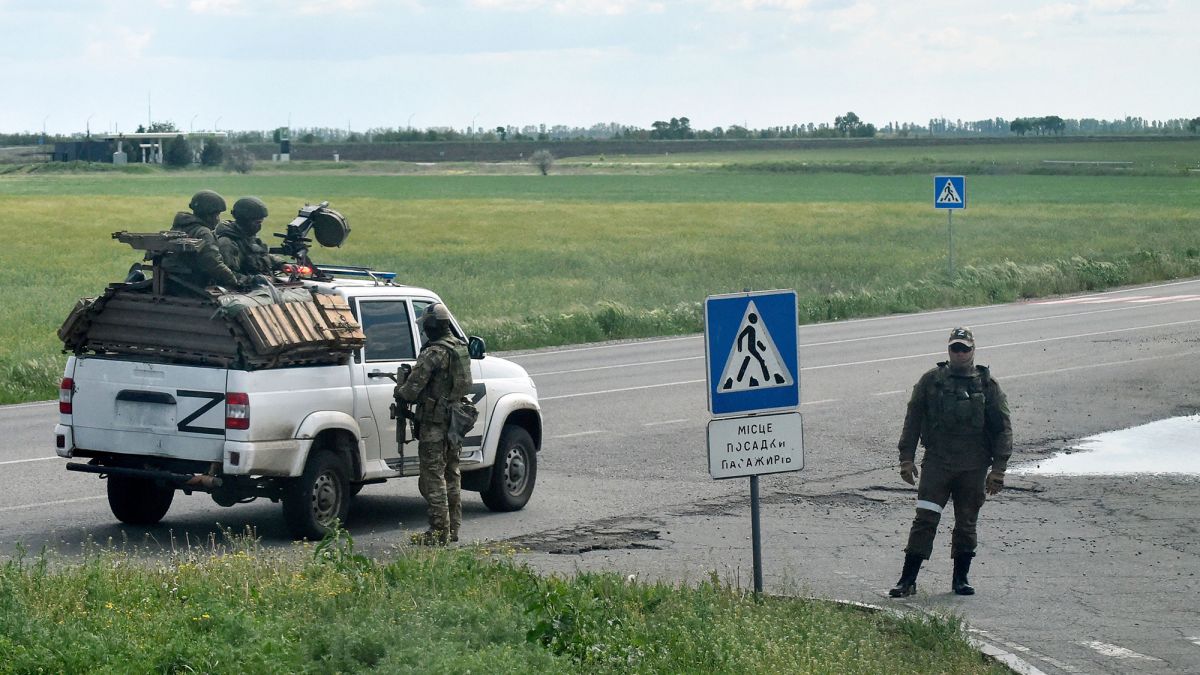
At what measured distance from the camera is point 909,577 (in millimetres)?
10055

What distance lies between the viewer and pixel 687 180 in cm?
13850

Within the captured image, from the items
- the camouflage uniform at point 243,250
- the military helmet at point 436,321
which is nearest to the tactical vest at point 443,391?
the military helmet at point 436,321

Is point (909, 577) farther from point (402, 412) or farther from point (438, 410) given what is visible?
point (402, 412)

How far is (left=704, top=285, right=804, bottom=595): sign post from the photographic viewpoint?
29.3ft

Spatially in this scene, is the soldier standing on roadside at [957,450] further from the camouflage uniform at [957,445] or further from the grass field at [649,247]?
the grass field at [649,247]

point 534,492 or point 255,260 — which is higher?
point 255,260

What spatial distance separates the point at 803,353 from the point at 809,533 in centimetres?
1402

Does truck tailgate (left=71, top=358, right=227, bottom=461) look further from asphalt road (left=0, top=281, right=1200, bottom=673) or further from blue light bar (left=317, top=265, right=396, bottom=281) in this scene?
blue light bar (left=317, top=265, right=396, bottom=281)

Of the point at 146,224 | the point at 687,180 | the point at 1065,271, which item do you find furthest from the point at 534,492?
the point at 687,180

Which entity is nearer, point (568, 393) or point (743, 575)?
point (743, 575)

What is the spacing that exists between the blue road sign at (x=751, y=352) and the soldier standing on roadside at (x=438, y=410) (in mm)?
2891

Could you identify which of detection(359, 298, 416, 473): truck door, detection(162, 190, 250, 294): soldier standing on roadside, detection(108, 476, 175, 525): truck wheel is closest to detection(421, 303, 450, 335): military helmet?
detection(359, 298, 416, 473): truck door

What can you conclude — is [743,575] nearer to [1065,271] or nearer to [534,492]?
[534,492]

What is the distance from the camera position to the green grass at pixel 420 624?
7.11 m
